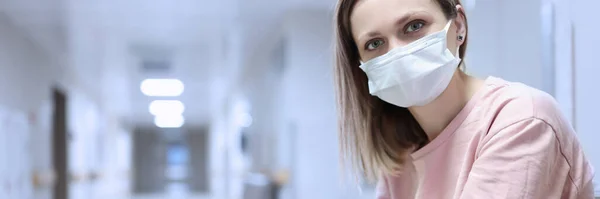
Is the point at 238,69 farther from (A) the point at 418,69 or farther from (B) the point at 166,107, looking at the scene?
(A) the point at 418,69

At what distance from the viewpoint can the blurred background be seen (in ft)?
4.90

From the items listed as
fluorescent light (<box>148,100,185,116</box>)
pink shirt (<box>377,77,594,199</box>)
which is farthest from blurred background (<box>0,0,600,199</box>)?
fluorescent light (<box>148,100,185,116</box>)

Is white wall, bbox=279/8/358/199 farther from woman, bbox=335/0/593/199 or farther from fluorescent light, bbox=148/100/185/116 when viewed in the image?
fluorescent light, bbox=148/100/185/116

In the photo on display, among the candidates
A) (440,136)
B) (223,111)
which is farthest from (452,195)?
(223,111)

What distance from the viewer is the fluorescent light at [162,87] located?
7.37 meters

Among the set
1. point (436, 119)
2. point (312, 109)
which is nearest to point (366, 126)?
point (436, 119)

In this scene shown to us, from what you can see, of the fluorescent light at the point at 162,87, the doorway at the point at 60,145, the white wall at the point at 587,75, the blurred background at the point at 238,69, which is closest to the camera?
the white wall at the point at 587,75

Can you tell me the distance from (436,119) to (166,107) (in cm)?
1036

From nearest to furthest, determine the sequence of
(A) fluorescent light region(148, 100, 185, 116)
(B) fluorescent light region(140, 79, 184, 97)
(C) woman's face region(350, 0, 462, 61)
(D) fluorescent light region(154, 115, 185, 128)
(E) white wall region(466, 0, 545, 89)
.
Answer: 1. (C) woman's face region(350, 0, 462, 61)
2. (E) white wall region(466, 0, 545, 89)
3. (B) fluorescent light region(140, 79, 184, 97)
4. (A) fluorescent light region(148, 100, 185, 116)
5. (D) fluorescent light region(154, 115, 185, 128)

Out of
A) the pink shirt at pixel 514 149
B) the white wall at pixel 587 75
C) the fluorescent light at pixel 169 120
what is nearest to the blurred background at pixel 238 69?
the white wall at pixel 587 75

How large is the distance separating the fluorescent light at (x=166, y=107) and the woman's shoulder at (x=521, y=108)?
30.8 feet

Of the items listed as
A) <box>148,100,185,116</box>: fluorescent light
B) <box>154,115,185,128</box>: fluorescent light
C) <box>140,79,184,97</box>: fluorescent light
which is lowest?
<box>154,115,185,128</box>: fluorescent light

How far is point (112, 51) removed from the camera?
5.38 metres

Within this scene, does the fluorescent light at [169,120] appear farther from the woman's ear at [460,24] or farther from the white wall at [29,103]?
the woman's ear at [460,24]
